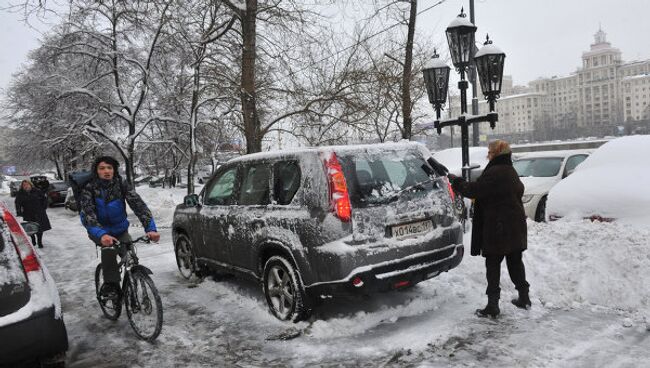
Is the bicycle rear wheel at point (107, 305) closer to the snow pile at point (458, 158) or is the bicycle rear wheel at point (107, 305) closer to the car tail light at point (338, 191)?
the car tail light at point (338, 191)

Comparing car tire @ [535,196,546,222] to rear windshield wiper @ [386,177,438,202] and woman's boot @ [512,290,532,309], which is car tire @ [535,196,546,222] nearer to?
woman's boot @ [512,290,532,309]

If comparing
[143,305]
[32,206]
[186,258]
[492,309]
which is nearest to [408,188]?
[492,309]

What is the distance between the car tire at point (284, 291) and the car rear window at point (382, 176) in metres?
1.04

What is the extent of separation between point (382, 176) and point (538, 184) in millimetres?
6825

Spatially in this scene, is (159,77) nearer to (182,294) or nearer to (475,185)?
(182,294)

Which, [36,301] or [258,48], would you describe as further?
[258,48]

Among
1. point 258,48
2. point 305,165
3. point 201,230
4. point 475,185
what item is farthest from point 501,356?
point 258,48

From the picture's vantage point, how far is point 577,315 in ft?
15.6

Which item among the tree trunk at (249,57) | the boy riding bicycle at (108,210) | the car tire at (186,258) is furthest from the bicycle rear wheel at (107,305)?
the tree trunk at (249,57)

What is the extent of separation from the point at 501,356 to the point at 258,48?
1199 centimetres

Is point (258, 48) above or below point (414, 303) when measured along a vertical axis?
above

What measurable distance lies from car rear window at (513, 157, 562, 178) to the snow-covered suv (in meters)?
6.86

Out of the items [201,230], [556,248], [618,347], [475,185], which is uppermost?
[475,185]

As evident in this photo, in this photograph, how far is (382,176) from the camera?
4.73 metres
